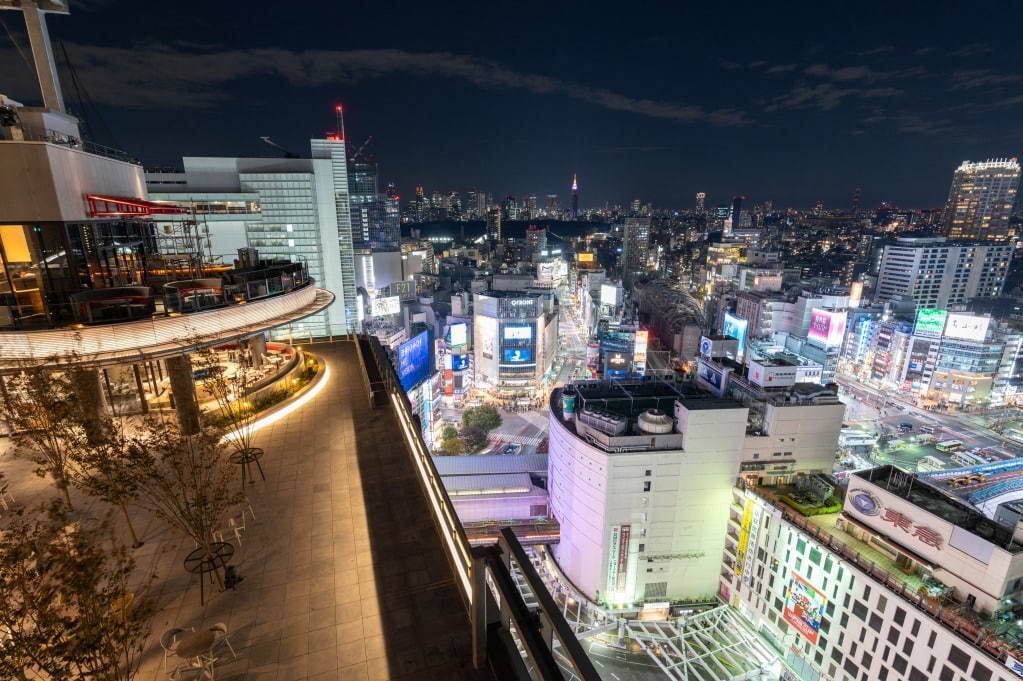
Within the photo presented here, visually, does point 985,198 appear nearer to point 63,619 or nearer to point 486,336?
point 486,336

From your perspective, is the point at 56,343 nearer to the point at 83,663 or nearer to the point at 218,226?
the point at 83,663

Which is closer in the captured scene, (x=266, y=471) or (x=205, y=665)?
(x=205, y=665)

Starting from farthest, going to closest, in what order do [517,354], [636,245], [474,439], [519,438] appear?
[636,245] → [517,354] → [519,438] → [474,439]

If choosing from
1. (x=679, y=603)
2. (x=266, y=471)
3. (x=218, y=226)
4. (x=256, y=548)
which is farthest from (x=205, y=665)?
(x=218, y=226)

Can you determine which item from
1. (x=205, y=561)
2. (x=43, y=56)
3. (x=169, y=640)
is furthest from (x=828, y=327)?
(x=43, y=56)

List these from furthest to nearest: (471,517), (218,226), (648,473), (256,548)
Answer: (218,226), (471,517), (648,473), (256,548)

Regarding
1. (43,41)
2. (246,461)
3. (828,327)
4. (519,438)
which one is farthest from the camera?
(828,327)

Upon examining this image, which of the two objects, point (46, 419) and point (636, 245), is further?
point (636, 245)

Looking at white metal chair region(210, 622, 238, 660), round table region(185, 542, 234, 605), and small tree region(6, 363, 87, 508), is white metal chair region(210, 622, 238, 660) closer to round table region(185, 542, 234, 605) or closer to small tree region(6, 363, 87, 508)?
round table region(185, 542, 234, 605)
